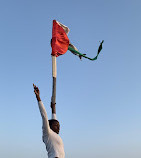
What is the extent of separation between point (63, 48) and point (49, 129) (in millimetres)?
5680

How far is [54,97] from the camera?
762cm

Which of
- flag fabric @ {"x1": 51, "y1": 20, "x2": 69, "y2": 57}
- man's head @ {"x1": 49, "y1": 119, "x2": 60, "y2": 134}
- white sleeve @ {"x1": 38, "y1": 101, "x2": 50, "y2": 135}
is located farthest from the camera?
flag fabric @ {"x1": 51, "y1": 20, "x2": 69, "y2": 57}

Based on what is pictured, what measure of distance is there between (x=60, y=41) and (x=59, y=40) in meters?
0.08

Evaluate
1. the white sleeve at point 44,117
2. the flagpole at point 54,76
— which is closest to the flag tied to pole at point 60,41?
the flagpole at point 54,76

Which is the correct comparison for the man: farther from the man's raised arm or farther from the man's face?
the man's face

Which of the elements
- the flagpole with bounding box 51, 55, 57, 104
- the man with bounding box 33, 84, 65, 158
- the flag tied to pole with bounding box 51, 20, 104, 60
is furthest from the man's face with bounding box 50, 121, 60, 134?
the flag tied to pole with bounding box 51, 20, 104, 60

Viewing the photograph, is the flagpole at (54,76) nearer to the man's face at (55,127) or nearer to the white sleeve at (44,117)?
the man's face at (55,127)

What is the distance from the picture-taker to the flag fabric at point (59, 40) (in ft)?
33.6

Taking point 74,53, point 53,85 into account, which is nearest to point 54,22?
point 74,53

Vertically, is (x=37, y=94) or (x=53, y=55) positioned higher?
(x=53, y=55)

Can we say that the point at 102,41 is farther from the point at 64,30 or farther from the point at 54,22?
the point at 54,22

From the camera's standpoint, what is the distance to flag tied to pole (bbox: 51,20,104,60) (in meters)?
10.3

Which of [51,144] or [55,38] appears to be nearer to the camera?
[51,144]

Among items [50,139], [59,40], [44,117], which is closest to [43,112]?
[44,117]
